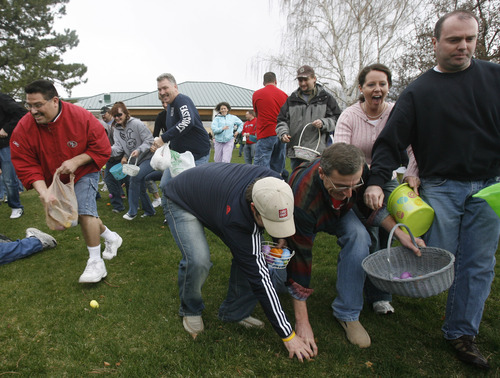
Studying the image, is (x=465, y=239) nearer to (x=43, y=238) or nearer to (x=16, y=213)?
(x=43, y=238)

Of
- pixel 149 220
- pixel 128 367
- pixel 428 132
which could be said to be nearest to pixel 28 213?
pixel 149 220

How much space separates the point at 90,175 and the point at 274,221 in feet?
7.61

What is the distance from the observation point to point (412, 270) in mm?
2611

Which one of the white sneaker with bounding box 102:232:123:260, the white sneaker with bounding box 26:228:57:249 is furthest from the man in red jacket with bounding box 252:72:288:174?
the white sneaker with bounding box 26:228:57:249

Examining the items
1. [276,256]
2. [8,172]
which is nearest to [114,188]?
[8,172]

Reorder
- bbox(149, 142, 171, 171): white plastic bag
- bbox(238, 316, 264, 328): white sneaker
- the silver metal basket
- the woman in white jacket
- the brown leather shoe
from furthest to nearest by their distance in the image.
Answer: the woman in white jacket
bbox(149, 142, 171, 171): white plastic bag
bbox(238, 316, 264, 328): white sneaker
the brown leather shoe
the silver metal basket

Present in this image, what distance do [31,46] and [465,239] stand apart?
78.6 ft

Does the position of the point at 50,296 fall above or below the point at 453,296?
below

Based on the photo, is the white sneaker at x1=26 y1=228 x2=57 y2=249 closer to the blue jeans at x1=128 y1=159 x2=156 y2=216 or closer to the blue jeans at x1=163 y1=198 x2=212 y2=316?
the blue jeans at x1=128 y1=159 x2=156 y2=216

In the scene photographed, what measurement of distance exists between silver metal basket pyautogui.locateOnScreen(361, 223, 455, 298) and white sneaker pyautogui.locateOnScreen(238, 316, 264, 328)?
96 cm

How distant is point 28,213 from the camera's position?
21.1ft

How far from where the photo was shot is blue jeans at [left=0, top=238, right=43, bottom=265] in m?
3.98

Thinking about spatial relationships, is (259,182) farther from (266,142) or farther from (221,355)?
(266,142)

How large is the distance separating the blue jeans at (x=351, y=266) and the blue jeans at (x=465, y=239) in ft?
1.53
